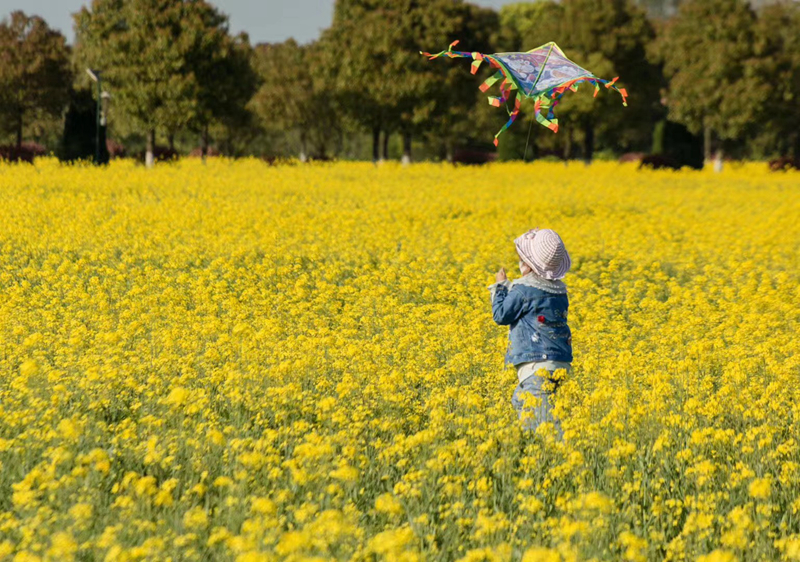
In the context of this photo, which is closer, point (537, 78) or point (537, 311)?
point (537, 311)

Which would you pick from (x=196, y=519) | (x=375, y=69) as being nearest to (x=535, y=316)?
(x=196, y=519)

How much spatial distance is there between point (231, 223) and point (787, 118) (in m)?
30.8

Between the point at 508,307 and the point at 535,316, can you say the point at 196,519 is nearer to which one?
the point at 508,307

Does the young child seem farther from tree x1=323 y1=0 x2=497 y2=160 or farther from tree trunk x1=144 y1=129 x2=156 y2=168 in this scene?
tree x1=323 y1=0 x2=497 y2=160

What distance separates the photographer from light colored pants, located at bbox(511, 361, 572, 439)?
15.4 ft

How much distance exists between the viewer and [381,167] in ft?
98.2

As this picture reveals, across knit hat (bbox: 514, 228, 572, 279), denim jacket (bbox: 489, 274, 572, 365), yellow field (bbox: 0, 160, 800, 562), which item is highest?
knit hat (bbox: 514, 228, 572, 279)

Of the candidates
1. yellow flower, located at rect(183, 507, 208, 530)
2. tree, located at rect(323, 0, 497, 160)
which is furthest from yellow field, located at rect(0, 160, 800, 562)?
tree, located at rect(323, 0, 497, 160)

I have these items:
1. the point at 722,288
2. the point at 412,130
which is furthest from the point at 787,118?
the point at 722,288

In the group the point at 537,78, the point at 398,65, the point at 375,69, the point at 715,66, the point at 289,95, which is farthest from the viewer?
the point at 289,95

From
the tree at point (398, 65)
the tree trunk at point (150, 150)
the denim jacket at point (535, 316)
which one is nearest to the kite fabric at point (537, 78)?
the denim jacket at point (535, 316)

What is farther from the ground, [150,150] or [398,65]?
[398,65]

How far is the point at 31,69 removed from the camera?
33406 millimetres

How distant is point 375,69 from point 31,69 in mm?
13968
